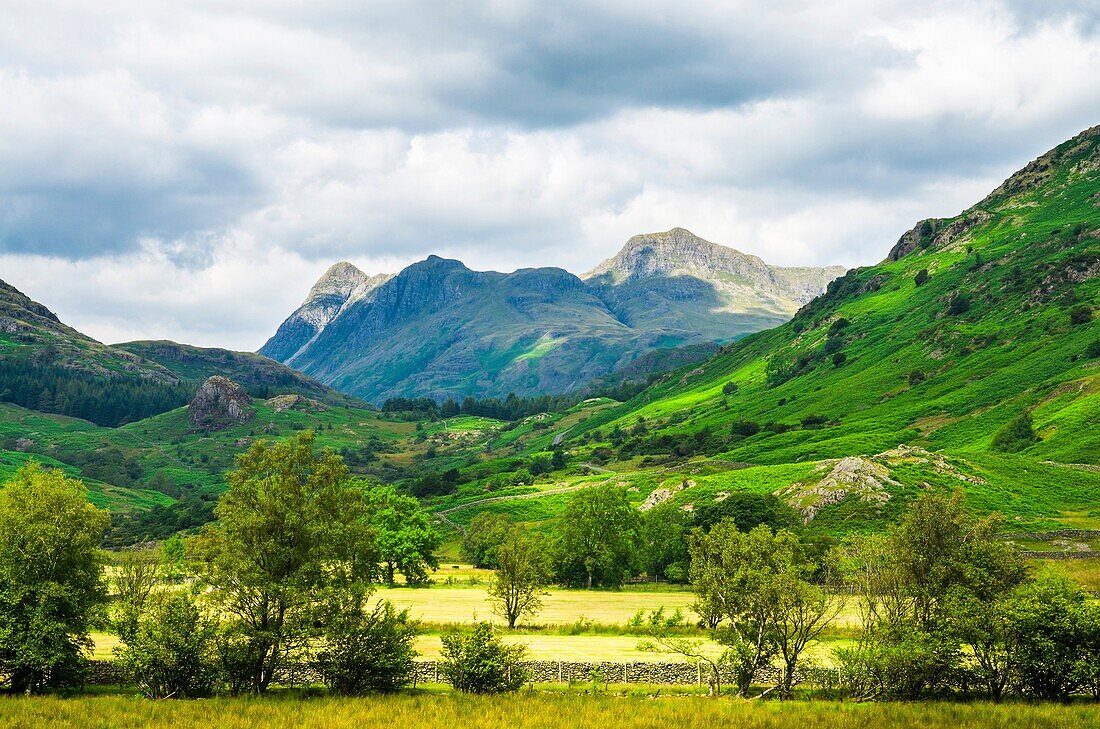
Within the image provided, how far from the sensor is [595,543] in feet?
422

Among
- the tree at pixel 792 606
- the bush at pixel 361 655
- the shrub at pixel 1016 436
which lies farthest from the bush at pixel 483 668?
the shrub at pixel 1016 436

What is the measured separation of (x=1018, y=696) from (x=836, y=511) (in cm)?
9330

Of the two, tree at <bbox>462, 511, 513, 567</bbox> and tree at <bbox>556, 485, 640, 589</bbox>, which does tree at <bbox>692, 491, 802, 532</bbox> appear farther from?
tree at <bbox>462, 511, 513, 567</bbox>

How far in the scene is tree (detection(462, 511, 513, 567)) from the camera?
15550 cm

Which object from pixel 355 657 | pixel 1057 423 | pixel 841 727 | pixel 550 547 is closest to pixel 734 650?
pixel 841 727

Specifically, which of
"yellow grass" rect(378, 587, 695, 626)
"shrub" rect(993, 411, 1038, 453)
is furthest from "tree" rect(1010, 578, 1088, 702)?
"shrub" rect(993, 411, 1038, 453)

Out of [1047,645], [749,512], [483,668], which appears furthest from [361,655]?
[749,512]

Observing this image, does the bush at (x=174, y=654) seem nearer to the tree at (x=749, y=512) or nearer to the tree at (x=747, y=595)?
the tree at (x=747, y=595)

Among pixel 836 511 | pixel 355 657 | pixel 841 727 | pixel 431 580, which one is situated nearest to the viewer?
pixel 841 727

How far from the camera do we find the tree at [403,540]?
125 m

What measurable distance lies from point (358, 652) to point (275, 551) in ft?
30.5

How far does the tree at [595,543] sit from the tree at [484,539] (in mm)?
21361

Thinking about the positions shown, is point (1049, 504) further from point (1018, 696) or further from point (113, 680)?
point (113, 680)

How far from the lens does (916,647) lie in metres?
50.6
